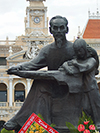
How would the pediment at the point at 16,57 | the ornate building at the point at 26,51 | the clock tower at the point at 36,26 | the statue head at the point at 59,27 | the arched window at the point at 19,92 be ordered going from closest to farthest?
1. the statue head at the point at 59,27
2. the pediment at the point at 16,57
3. the ornate building at the point at 26,51
4. the clock tower at the point at 36,26
5. the arched window at the point at 19,92

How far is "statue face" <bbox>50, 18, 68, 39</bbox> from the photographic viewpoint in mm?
6445

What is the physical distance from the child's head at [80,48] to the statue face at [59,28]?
0.30 meters

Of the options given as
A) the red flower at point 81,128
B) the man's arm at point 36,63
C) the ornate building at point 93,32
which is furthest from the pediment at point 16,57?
the red flower at point 81,128

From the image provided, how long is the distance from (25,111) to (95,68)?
53.2 inches

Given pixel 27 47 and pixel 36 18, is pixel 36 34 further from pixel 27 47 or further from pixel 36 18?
pixel 36 18

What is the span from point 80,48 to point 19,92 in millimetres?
41640

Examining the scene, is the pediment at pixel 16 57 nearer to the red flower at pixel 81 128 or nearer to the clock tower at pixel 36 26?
the clock tower at pixel 36 26

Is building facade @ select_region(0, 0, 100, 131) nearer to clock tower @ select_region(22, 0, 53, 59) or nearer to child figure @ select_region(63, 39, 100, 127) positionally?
clock tower @ select_region(22, 0, 53, 59)

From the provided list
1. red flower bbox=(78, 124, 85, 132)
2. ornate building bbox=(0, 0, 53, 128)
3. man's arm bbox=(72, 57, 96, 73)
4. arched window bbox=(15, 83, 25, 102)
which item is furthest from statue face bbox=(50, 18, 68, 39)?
arched window bbox=(15, 83, 25, 102)

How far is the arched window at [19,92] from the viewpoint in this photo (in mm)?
46969

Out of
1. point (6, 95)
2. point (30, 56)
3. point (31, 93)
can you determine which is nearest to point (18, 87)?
point (6, 95)

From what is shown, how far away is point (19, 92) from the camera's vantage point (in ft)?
156

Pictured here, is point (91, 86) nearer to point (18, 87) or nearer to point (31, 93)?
point (31, 93)

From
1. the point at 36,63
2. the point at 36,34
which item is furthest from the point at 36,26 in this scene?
the point at 36,63
